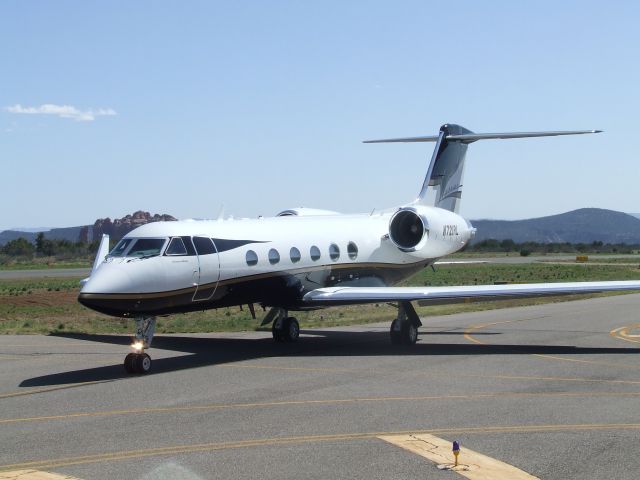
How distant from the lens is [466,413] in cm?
1243

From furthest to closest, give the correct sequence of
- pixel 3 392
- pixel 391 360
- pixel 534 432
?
pixel 391 360 → pixel 3 392 → pixel 534 432

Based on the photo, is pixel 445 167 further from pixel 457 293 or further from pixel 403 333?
pixel 457 293

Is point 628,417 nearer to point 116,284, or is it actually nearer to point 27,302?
point 116,284

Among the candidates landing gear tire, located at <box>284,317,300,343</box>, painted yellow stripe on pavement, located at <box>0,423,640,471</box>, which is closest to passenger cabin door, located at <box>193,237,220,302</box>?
landing gear tire, located at <box>284,317,300,343</box>

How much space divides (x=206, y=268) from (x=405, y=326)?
6051 mm

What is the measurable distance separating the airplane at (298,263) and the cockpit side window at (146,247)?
24mm

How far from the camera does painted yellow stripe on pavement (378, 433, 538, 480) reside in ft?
29.8

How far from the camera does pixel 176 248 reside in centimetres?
1798

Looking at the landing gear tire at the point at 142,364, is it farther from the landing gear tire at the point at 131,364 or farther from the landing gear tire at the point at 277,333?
the landing gear tire at the point at 277,333

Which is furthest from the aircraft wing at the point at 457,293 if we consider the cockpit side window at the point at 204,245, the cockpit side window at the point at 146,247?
the cockpit side window at the point at 146,247

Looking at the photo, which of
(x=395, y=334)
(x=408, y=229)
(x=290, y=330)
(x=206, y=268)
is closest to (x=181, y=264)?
(x=206, y=268)

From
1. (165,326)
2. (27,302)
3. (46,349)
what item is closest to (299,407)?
(46,349)

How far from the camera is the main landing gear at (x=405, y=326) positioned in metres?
21.9

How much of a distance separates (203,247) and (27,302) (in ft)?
71.5
